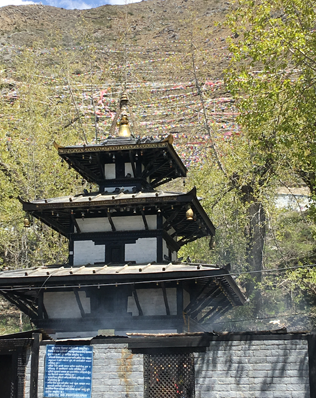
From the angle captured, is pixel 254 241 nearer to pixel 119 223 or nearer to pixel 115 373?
pixel 119 223

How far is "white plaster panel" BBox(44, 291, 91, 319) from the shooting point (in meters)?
15.2

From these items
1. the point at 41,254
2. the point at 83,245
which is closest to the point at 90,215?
the point at 83,245

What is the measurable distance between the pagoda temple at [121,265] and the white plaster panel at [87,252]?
3cm

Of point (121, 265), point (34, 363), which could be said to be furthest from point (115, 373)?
point (121, 265)

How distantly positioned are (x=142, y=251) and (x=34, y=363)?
511 cm

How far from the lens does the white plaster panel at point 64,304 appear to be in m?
15.2

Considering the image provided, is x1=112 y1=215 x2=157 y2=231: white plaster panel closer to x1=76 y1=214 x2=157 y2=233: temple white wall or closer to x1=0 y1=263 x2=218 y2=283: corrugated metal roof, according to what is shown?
x1=76 y1=214 x2=157 y2=233: temple white wall

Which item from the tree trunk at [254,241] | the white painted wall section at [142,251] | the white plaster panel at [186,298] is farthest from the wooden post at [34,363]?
the tree trunk at [254,241]

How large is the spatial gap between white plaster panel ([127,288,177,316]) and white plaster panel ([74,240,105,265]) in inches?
72.6

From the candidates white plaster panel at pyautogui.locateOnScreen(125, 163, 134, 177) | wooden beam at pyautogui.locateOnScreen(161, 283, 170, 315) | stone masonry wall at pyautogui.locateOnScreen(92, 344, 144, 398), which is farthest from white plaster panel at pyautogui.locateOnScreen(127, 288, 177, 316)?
white plaster panel at pyautogui.locateOnScreen(125, 163, 134, 177)

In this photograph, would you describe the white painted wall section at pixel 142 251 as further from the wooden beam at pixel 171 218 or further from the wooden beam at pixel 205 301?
the wooden beam at pixel 205 301

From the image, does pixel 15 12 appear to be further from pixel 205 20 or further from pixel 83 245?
pixel 83 245

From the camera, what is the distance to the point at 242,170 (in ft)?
96.5

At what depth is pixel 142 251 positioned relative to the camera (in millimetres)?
15938
